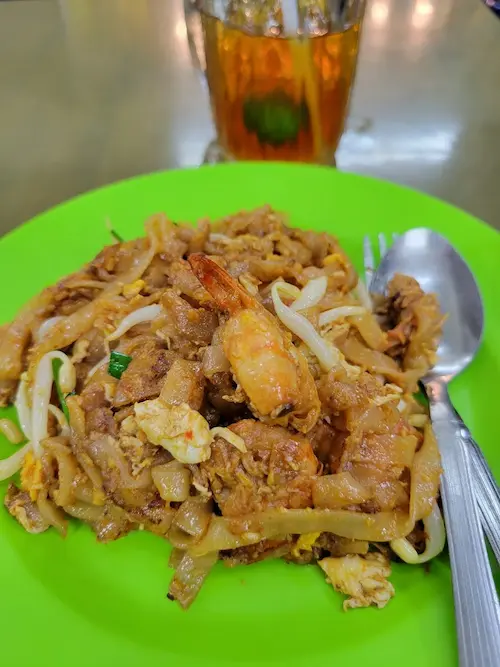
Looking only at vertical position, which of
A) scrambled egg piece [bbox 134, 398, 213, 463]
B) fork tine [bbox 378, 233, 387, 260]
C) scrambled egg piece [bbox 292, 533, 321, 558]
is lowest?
scrambled egg piece [bbox 292, 533, 321, 558]

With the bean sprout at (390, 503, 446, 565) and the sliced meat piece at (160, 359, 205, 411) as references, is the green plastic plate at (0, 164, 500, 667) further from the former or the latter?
the sliced meat piece at (160, 359, 205, 411)

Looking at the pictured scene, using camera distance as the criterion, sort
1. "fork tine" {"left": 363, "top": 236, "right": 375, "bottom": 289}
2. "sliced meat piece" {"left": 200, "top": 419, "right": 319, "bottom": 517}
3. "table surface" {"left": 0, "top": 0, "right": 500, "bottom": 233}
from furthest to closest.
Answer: "table surface" {"left": 0, "top": 0, "right": 500, "bottom": 233}, "fork tine" {"left": 363, "top": 236, "right": 375, "bottom": 289}, "sliced meat piece" {"left": 200, "top": 419, "right": 319, "bottom": 517}

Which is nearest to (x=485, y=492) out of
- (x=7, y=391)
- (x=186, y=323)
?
(x=186, y=323)

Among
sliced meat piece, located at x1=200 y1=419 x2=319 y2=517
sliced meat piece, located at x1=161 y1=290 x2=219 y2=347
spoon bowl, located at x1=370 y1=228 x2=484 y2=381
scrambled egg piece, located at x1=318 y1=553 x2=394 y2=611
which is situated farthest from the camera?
spoon bowl, located at x1=370 y1=228 x2=484 y2=381

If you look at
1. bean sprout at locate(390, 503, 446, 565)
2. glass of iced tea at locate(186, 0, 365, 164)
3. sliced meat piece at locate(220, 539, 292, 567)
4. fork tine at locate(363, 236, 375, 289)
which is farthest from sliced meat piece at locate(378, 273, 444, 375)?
glass of iced tea at locate(186, 0, 365, 164)

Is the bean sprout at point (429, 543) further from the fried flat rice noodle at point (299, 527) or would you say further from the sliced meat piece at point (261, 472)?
the sliced meat piece at point (261, 472)

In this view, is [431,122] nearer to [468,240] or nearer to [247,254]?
[468,240]

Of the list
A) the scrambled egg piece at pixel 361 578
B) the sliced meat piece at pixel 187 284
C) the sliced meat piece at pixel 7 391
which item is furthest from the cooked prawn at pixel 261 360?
the sliced meat piece at pixel 7 391
